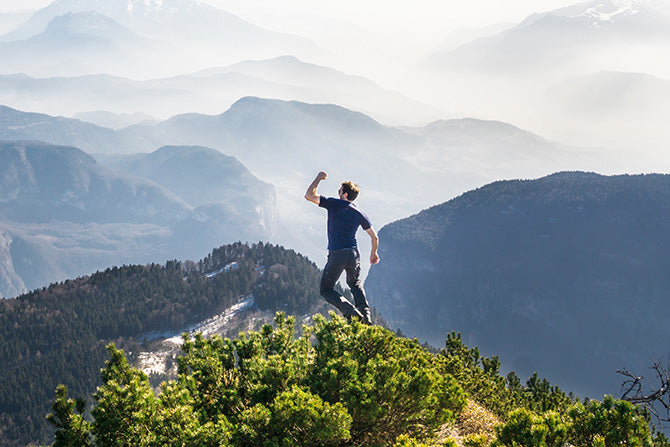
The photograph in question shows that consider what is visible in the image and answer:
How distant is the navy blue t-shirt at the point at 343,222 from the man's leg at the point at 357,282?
44cm

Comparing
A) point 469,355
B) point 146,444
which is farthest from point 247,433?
point 469,355

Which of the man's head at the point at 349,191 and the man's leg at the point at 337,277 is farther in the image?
the man's head at the point at 349,191

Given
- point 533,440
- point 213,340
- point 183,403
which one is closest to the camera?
point 533,440

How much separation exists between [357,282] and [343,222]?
6.65 feet

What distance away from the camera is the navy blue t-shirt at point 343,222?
1449cm

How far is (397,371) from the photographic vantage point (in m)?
9.38

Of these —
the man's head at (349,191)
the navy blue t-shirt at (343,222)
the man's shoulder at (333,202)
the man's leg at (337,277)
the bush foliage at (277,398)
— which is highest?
the man's head at (349,191)

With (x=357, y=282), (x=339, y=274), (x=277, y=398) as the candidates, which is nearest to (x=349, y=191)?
(x=339, y=274)

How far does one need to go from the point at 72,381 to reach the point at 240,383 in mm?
205330

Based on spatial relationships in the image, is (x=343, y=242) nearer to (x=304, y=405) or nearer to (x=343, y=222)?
(x=343, y=222)

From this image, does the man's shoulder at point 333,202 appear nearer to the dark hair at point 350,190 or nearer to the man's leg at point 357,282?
the dark hair at point 350,190

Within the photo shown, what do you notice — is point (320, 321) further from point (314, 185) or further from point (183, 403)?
point (314, 185)

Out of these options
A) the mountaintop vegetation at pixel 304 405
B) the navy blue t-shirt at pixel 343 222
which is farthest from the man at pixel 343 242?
the mountaintop vegetation at pixel 304 405

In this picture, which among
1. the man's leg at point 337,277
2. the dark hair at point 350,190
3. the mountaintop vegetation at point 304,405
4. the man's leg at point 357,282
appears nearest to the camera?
the mountaintop vegetation at point 304,405
